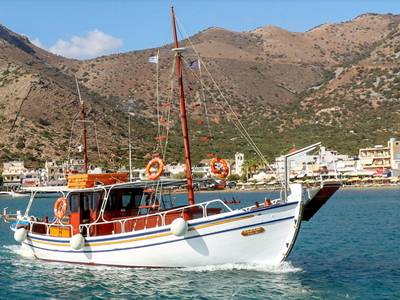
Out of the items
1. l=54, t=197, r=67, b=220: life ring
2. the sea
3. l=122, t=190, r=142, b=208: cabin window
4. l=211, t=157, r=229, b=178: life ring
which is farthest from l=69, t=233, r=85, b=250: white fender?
l=211, t=157, r=229, b=178: life ring

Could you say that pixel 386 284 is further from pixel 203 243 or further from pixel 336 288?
pixel 203 243

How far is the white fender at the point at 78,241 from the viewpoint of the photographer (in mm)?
21516

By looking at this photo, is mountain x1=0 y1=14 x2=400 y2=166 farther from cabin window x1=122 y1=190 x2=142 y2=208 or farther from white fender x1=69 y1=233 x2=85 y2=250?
white fender x1=69 y1=233 x2=85 y2=250

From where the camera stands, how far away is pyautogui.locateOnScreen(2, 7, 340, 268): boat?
62.4ft

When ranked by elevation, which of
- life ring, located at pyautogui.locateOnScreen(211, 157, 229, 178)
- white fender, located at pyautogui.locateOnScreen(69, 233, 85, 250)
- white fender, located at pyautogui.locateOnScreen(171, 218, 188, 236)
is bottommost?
white fender, located at pyautogui.locateOnScreen(69, 233, 85, 250)

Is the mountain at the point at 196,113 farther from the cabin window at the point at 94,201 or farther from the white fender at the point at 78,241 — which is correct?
the white fender at the point at 78,241

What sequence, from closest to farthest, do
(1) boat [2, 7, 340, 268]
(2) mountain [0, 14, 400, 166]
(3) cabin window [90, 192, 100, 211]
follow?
(1) boat [2, 7, 340, 268] < (3) cabin window [90, 192, 100, 211] < (2) mountain [0, 14, 400, 166]

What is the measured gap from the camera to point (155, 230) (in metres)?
19.7

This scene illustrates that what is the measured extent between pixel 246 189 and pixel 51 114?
173ft

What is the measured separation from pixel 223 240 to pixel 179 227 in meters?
1.64

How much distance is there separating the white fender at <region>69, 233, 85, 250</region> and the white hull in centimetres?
179

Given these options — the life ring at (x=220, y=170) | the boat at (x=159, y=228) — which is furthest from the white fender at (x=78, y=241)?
the life ring at (x=220, y=170)

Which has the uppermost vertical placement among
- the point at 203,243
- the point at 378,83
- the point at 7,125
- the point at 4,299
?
the point at 378,83

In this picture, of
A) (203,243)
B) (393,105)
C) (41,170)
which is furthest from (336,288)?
(393,105)
